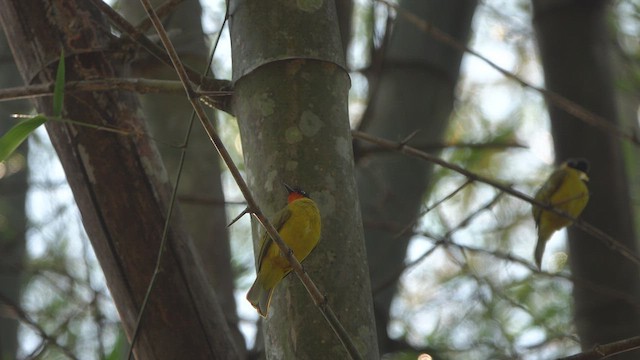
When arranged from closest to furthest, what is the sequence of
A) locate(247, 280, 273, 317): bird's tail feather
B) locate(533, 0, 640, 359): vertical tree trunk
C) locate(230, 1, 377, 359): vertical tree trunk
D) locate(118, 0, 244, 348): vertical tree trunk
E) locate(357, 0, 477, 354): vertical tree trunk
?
locate(230, 1, 377, 359): vertical tree trunk → locate(247, 280, 273, 317): bird's tail feather → locate(533, 0, 640, 359): vertical tree trunk → locate(357, 0, 477, 354): vertical tree trunk → locate(118, 0, 244, 348): vertical tree trunk

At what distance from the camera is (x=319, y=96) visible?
238 cm

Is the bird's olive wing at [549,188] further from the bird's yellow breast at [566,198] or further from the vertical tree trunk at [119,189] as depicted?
the vertical tree trunk at [119,189]

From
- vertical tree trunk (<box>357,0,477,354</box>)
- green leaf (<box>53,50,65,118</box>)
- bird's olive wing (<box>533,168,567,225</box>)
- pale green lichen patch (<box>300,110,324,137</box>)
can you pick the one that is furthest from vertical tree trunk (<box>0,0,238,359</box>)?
bird's olive wing (<box>533,168,567,225</box>)

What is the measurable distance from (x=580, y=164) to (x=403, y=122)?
0.85 meters

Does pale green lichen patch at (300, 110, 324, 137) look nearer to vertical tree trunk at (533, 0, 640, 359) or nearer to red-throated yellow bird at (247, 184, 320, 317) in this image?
red-throated yellow bird at (247, 184, 320, 317)

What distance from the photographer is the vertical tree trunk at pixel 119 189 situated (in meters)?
2.85

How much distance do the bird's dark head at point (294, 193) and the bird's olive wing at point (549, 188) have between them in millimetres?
2677

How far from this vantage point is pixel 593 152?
414cm

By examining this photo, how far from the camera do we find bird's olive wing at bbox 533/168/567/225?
4.79 metres

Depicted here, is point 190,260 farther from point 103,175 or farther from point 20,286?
point 20,286

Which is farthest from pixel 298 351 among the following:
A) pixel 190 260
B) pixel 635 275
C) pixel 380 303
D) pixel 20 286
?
pixel 20 286

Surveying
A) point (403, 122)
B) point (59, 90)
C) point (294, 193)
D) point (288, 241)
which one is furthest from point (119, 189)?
point (403, 122)

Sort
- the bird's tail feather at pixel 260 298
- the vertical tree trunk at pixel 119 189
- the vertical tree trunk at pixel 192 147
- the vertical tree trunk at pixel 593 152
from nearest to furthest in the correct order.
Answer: the bird's tail feather at pixel 260 298 → the vertical tree trunk at pixel 119 189 → the vertical tree trunk at pixel 593 152 → the vertical tree trunk at pixel 192 147

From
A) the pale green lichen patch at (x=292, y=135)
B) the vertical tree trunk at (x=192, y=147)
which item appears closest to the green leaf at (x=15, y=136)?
the pale green lichen patch at (x=292, y=135)
